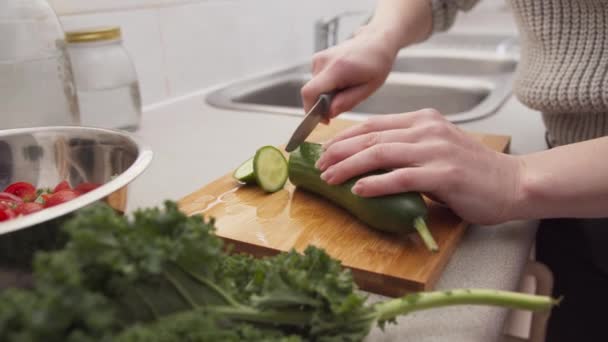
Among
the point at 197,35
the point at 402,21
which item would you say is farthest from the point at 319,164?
the point at 197,35

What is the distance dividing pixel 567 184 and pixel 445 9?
2.07ft

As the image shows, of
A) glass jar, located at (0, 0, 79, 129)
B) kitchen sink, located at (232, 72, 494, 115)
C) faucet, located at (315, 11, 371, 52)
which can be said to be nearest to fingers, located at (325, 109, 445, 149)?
glass jar, located at (0, 0, 79, 129)

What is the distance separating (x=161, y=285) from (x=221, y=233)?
0.31m

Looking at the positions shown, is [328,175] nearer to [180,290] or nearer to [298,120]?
[180,290]

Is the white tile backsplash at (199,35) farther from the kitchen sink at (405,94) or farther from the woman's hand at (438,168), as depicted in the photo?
the woman's hand at (438,168)

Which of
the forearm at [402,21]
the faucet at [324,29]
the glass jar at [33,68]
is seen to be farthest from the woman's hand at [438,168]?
the faucet at [324,29]

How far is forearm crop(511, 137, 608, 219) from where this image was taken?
0.69 metres

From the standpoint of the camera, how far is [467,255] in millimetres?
725

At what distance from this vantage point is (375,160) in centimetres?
72

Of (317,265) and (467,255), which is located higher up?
(317,265)

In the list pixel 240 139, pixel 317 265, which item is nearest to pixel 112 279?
pixel 317 265

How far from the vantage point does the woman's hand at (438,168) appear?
0.69 metres

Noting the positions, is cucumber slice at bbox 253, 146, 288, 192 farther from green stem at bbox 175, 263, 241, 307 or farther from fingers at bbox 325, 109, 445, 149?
green stem at bbox 175, 263, 241, 307

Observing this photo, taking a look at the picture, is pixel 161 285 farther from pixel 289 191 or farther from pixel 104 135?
pixel 289 191
